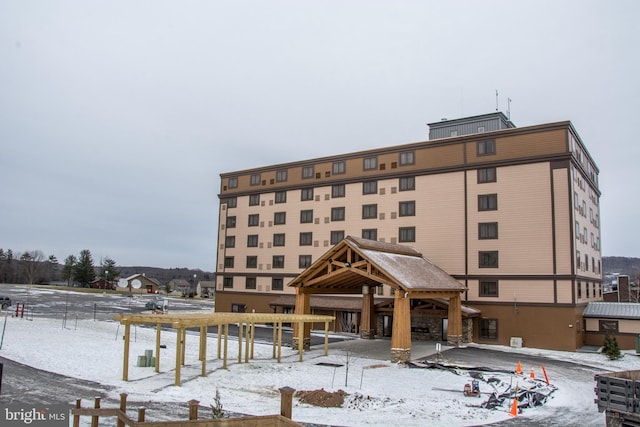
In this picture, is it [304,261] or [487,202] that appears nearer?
[487,202]

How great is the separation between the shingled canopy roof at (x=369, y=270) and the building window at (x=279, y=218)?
1629cm

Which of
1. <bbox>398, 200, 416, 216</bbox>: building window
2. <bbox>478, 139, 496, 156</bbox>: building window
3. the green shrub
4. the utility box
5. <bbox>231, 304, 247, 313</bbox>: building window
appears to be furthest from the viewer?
<bbox>231, 304, 247, 313</bbox>: building window

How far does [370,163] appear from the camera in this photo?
47.0 metres

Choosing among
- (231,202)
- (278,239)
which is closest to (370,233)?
→ (278,239)

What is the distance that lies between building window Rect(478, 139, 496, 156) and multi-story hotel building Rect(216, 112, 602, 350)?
0.26 ft

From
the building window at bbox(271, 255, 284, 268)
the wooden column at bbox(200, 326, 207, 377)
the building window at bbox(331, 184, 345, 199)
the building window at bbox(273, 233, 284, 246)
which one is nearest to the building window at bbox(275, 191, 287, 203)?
the building window at bbox(273, 233, 284, 246)

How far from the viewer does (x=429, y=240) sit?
139 feet

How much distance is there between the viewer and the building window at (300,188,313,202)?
1993 inches

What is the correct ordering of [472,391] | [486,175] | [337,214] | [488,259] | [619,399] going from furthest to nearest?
[337,214], [486,175], [488,259], [472,391], [619,399]

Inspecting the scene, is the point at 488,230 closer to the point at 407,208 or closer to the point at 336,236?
the point at 407,208

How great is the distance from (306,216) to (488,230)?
18.1 metres

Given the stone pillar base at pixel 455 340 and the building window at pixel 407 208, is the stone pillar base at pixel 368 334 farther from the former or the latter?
the building window at pixel 407 208

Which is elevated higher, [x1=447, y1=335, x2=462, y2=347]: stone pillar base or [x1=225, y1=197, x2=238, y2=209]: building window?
[x1=225, y1=197, x2=238, y2=209]: building window

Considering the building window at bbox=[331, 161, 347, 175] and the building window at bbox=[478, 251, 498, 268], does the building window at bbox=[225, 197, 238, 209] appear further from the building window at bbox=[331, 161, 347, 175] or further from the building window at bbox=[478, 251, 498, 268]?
the building window at bbox=[478, 251, 498, 268]
